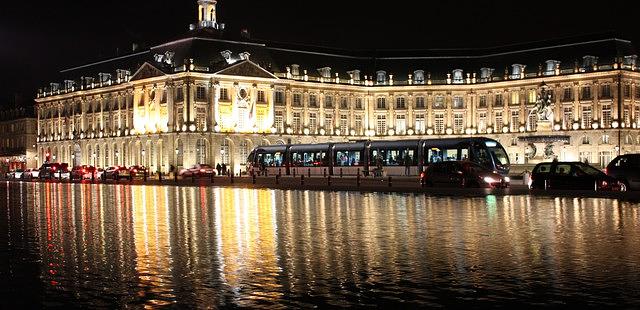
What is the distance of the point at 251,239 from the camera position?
21516 millimetres

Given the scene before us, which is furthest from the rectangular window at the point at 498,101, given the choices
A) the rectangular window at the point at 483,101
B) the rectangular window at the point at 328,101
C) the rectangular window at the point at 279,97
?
the rectangular window at the point at 279,97

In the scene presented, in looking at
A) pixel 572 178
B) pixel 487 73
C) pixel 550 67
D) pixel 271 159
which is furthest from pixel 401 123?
pixel 572 178

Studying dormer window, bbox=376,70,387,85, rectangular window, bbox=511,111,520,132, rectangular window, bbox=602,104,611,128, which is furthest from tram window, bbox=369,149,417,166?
dormer window, bbox=376,70,387,85

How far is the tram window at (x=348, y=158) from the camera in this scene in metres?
79.4

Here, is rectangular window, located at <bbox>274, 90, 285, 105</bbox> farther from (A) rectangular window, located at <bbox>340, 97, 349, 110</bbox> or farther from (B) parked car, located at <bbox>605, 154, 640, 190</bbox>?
(B) parked car, located at <bbox>605, 154, 640, 190</bbox>

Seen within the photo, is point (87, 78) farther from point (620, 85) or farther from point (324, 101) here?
point (620, 85)

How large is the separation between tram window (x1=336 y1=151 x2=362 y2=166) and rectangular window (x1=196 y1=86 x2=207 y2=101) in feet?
112

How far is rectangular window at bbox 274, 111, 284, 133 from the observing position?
4642 inches

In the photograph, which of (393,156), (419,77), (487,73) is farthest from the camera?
(419,77)

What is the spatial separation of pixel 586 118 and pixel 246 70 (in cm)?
4460

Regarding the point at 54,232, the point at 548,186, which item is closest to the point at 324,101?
the point at 548,186

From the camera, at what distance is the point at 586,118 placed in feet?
381

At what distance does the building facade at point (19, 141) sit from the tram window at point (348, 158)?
90.6 metres

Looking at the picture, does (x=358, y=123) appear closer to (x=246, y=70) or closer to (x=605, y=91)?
(x=246, y=70)
